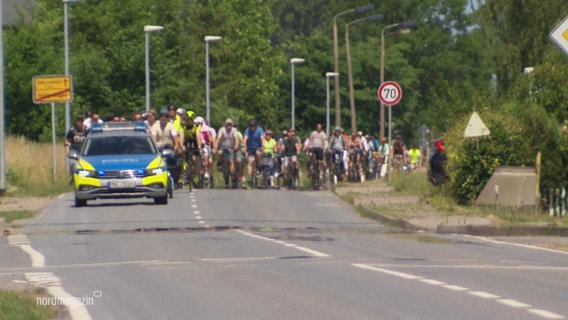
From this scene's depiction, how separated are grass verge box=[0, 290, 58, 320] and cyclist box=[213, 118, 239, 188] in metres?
24.8

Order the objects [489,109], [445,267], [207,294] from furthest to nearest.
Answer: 1. [489,109]
2. [445,267]
3. [207,294]

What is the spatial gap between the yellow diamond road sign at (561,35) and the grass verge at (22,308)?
29.3ft

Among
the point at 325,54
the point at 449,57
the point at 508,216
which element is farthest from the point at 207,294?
the point at 449,57

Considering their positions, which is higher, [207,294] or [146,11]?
[146,11]

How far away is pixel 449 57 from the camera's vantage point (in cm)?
11081

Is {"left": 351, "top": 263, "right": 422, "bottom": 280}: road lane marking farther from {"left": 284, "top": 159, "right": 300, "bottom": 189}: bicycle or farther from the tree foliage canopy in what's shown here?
{"left": 284, "top": 159, "right": 300, "bottom": 189}: bicycle

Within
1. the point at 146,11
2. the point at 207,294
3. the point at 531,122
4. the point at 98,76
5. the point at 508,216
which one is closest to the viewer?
A: the point at 207,294

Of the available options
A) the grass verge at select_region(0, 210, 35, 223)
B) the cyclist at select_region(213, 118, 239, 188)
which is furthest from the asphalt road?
the cyclist at select_region(213, 118, 239, 188)

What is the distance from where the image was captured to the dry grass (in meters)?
37.8

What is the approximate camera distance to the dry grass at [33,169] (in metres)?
37.8

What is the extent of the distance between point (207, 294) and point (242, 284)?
950 mm

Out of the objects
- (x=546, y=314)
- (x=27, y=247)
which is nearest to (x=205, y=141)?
(x=27, y=247)

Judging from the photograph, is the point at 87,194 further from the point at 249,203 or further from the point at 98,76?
the point at 98,76

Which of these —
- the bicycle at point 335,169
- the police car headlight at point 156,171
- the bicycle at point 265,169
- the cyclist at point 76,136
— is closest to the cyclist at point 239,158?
the bicycle at point 265,169
